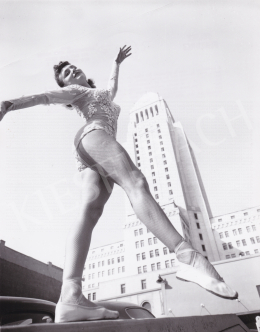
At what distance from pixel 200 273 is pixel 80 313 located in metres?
0.35

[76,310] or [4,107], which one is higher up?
[4,107]

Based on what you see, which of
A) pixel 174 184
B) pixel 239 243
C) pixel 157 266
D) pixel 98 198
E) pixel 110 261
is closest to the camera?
pixel 98 198

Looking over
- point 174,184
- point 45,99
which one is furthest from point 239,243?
point 45,99

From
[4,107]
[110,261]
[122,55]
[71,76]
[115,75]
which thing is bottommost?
[4,107]

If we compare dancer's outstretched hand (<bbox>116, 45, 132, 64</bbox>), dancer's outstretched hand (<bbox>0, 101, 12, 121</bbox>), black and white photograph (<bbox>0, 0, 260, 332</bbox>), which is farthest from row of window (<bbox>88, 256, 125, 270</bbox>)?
dancer's outstretched hand (<bbox>0, 101, 12, 121</bbox>)

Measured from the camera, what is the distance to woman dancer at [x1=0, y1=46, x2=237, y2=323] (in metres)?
0.62

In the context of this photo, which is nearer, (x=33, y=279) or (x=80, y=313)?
(x=80, y=313)

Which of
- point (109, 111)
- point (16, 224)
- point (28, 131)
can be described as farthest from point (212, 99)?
point (16, 224)

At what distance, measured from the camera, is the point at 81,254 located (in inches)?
27.8

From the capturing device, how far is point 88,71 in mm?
2059

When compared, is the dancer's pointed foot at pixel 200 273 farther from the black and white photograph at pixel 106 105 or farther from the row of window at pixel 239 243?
the row of window at pixel 239 243

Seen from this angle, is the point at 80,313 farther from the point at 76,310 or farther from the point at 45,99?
the point at 45,99

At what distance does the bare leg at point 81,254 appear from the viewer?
1.95ft

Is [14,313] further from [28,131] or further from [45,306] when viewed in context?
[28,131]
